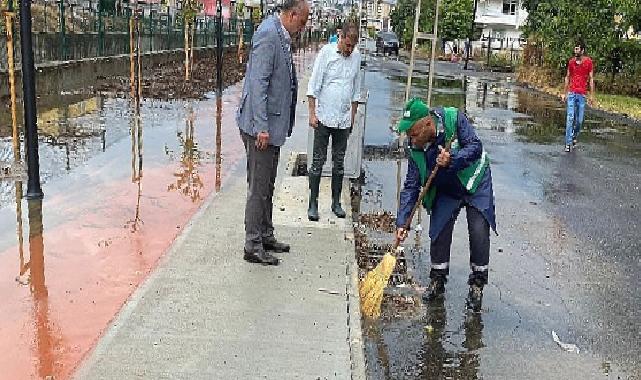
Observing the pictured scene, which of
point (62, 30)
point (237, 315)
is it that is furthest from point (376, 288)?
point (62, 30)

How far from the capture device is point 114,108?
47.0ft

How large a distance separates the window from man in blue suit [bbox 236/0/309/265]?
71.3m

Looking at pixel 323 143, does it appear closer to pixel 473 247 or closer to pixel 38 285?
pixel 473 247

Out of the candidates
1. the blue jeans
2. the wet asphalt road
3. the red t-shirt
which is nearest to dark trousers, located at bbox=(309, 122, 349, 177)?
the wet asphalt road

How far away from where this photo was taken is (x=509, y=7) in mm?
72875

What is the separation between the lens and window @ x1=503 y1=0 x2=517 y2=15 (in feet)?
237

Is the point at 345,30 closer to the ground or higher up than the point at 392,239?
higher up

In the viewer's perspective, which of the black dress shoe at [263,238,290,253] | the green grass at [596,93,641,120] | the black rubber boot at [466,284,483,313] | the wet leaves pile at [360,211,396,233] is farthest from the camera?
the green grass at [596,93,641,120]

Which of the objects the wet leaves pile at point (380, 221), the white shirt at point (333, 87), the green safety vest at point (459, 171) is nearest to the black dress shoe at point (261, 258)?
the green safety vest at point (459, 171)

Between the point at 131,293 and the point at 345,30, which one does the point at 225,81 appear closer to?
the point at 345,30

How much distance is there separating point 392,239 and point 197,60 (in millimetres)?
23842

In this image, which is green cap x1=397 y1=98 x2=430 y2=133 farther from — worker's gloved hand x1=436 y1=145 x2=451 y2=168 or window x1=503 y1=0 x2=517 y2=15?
window x1=503 y1=0 x2=517 y2=15

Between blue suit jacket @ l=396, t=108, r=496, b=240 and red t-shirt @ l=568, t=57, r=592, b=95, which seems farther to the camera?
red t-shirt @ l=568, t=57, r=592, b=95

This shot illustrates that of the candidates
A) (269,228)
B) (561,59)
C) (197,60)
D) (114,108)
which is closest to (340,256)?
(269,228)
